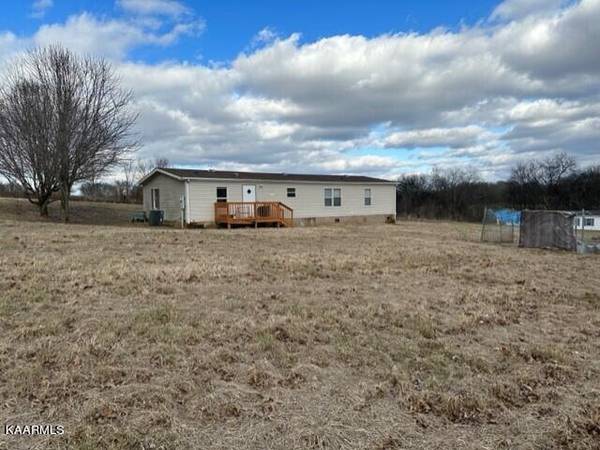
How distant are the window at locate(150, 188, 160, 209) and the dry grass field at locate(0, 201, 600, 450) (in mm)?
14392

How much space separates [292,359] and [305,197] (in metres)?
19.3

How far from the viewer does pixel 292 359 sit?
12.2ft

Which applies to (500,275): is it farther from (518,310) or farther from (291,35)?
(291,35)

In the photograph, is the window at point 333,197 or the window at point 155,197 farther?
the window at point 333,197

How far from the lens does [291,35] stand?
14070mm

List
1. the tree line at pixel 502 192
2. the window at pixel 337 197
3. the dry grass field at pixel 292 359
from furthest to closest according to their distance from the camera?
the tree line at pixel 502 192 → the window at pixel 337 197 → the dry grass field at pixel 292 359

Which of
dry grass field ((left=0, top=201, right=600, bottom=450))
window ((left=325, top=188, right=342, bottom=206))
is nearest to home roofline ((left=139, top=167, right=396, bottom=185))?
window ((left=325, top=188, right=342, bottom=206))

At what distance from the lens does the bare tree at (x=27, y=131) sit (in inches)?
754

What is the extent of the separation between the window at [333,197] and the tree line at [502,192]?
15.9 m

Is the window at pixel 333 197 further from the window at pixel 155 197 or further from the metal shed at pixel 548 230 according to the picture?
the metal shed at pixel 548 230

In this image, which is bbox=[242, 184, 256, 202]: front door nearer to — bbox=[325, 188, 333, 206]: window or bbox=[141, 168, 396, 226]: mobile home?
bbox=[141, 168, 396, 226]: mobile home

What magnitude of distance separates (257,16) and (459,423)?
12668 millimetres

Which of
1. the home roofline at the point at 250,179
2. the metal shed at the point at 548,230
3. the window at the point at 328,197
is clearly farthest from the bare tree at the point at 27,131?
the metal shed at the point at 548,230

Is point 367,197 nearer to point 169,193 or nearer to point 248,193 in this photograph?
point 248,193
